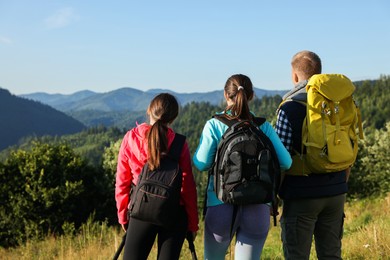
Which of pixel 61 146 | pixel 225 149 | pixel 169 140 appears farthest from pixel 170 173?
pixel 61 146

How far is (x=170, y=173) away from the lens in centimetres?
294

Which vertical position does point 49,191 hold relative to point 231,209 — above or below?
below

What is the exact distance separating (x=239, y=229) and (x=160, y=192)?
2.10ft

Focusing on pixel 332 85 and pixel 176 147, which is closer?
pixel 176 147

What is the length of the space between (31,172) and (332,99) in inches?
655

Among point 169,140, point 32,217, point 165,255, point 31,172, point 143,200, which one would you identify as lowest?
point 32,217

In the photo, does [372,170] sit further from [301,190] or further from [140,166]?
[140,166]

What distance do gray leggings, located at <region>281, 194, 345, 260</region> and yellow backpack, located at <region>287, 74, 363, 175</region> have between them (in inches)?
9.9

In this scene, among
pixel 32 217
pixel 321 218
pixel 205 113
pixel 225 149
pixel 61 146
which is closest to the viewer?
pixel 225 149

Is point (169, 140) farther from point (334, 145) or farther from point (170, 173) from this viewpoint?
point (334, 145)

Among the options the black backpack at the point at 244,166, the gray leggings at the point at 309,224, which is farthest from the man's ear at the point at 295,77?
the gray leggings at the point at 309,224

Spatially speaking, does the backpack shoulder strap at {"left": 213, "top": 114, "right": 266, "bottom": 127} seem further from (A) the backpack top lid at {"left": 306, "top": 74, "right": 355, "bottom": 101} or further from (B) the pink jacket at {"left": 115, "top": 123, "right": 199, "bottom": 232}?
(A) the backpack top lid at {"left": 306, "top": 74, "right": 355, "bottom": 101}

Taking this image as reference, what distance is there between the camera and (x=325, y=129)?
120 inches

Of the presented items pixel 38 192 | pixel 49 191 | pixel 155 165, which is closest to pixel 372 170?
pixel 49 191
